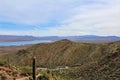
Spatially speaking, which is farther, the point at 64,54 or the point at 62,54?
the point at 62,54

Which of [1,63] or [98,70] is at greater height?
[1,63]

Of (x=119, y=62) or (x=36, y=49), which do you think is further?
(x=36, y=49)

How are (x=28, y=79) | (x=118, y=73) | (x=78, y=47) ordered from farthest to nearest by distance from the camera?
(x=78, y=47) → (x=118, y=73) → (x=28, y=79)

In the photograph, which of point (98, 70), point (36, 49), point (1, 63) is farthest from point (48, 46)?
point (1, 63)

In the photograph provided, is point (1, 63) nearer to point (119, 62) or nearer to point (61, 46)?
point (119, 62)

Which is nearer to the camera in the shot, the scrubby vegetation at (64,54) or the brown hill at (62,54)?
the scrubby vegetation at (64,54)

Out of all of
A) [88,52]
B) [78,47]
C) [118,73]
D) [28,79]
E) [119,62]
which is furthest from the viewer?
[78,47]

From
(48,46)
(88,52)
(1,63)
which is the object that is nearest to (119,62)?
(1,63)

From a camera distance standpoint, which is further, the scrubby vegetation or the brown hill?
the brown hill

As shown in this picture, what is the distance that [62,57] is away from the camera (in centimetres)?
7762

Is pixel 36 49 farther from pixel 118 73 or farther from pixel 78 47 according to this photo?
pixel 118 73

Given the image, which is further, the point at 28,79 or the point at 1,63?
the point at 1,63

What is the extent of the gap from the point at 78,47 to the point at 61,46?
552 centimetres

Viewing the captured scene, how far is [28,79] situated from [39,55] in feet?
205
